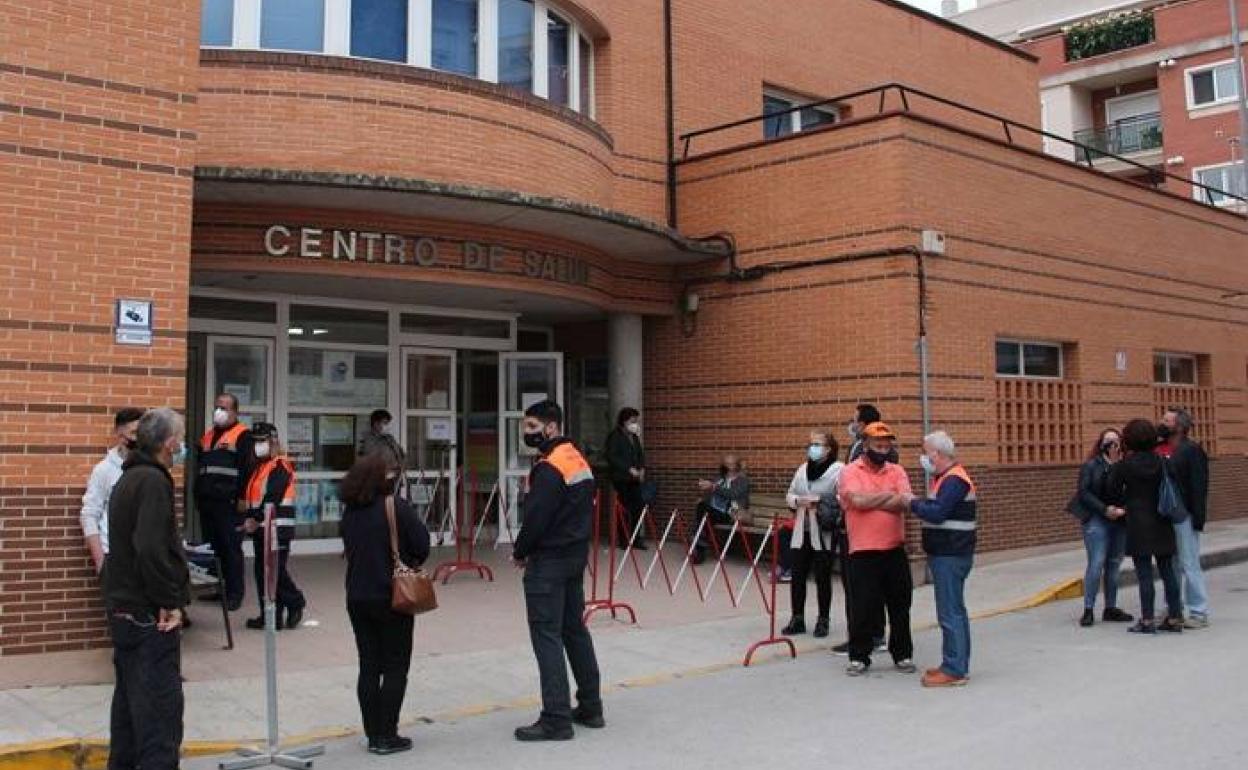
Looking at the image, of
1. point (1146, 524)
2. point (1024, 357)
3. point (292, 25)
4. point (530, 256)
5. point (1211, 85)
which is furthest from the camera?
point (1211, 85)

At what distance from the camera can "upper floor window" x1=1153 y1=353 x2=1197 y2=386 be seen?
1705 cm

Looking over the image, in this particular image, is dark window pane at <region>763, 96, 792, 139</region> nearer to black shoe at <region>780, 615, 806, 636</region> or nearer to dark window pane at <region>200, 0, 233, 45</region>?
dark window pane at <region>200, 0, 233, 45</region>

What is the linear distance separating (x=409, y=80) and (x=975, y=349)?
7.34 metres

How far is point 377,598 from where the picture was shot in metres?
5.85

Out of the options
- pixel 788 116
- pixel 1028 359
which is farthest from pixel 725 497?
pixel 788 116

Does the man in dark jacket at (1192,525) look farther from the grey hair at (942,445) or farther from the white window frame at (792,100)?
the white window frame at (792,100)

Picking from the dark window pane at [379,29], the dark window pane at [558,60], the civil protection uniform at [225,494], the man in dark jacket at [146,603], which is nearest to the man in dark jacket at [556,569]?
the man in dark jacket at [146,603]

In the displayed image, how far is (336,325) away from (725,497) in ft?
17.2

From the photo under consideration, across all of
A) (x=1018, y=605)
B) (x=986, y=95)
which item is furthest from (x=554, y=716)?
(x=986, y=95)

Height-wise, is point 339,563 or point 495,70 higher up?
point 495,70

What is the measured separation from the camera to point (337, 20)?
11633mm

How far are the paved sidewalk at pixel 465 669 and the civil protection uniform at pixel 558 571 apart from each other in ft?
3.01

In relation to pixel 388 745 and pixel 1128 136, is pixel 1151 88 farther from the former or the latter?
pixel 388 745

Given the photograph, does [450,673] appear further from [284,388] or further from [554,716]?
[284,388]
